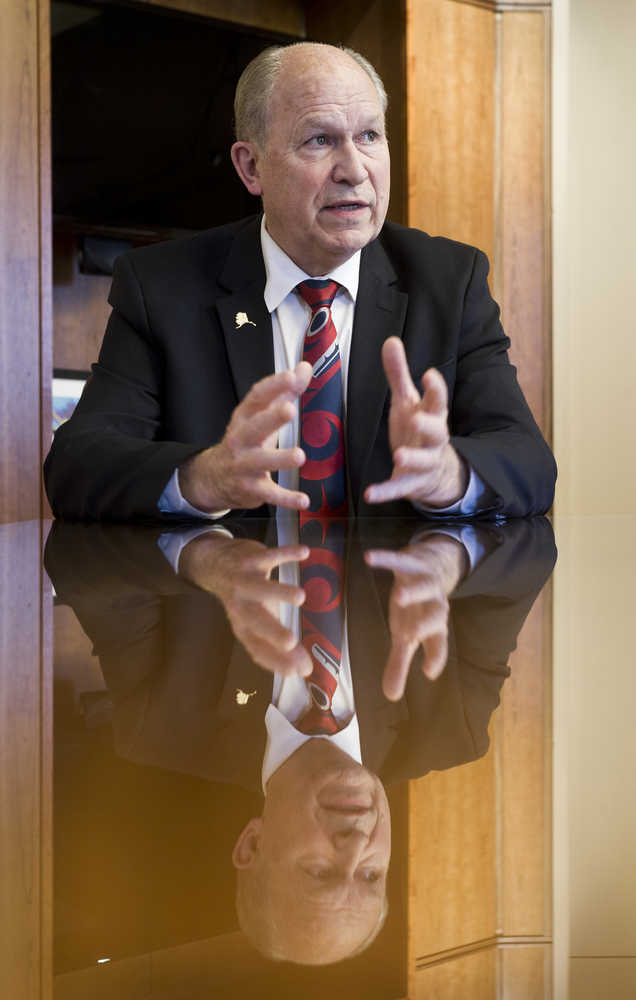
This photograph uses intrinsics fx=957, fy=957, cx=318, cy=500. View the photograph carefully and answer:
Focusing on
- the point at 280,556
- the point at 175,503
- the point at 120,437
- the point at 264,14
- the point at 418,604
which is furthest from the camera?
the point at 264,14

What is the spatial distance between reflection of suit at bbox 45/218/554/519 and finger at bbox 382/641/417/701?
1060 mm

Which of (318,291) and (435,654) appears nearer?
(435,654)

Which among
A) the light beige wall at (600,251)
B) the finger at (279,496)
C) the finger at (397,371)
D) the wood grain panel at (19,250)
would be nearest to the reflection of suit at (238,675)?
the finger at (279,496)

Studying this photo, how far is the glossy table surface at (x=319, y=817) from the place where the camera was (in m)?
0.12

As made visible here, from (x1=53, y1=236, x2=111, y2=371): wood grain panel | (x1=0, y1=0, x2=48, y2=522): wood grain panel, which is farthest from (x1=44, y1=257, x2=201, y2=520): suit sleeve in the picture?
(x1=53, y1=236, x2=111, y2=371): wood grain panel

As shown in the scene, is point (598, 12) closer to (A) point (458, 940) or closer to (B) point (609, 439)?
(B) point (609, 439)

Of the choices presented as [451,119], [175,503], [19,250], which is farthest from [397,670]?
[451,119]

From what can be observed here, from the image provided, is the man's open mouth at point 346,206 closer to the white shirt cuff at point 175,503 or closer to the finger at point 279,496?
the white shirt cuff at point 175,503

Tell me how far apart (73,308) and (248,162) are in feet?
10.6

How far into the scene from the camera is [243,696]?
223 millimetres

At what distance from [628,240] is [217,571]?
354 cm

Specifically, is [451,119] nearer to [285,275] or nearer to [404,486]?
[285,275]

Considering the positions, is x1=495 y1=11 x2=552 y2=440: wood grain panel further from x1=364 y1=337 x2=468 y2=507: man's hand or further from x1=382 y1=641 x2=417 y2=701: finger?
x1=382 y1=641 x2=417 y2=701: finger

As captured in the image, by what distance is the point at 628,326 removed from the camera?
144 inches
